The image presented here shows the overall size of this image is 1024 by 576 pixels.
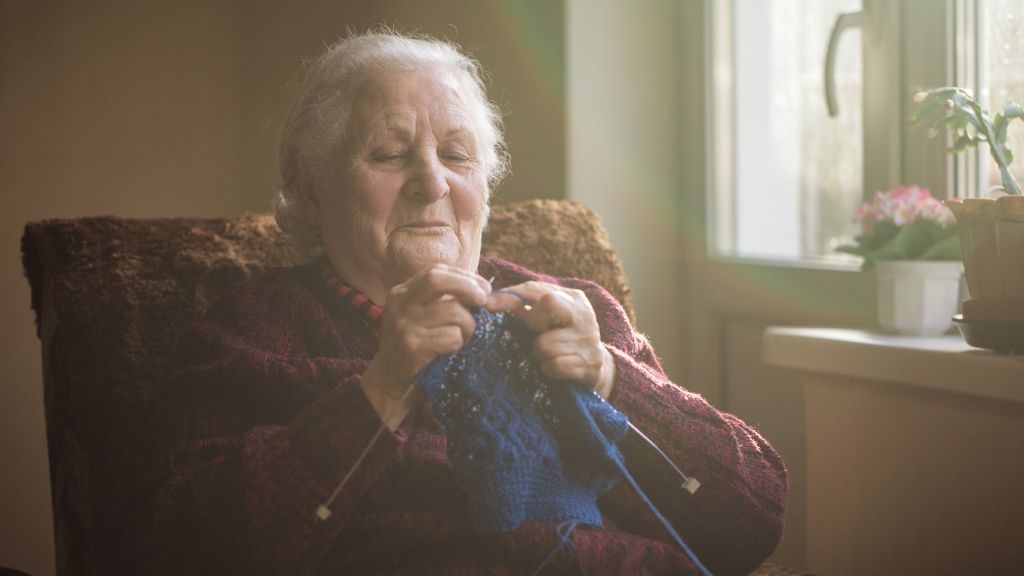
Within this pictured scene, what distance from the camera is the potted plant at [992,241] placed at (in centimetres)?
125

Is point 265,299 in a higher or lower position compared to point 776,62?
lower

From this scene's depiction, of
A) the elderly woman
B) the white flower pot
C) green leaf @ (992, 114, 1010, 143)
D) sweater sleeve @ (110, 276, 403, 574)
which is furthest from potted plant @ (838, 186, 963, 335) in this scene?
sweater sleeve @ (110, 276, 403, 574)

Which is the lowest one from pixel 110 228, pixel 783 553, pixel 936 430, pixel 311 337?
pixel 783 553

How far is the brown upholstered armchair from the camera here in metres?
1.25

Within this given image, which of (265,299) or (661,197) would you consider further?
(661,197)

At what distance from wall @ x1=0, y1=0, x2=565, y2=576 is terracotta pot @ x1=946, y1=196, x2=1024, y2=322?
3.27ft

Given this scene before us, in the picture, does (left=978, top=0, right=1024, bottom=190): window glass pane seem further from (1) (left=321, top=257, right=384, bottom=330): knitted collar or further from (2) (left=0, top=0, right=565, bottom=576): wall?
(1) (left=321, top=257, right=384, bottom=330): knitted collar

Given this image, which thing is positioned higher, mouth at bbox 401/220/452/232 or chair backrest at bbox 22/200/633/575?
mouth at bbox 401/220/452/232

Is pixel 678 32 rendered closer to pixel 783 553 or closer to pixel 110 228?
pixel 783 553

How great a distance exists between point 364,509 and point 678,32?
153 cm

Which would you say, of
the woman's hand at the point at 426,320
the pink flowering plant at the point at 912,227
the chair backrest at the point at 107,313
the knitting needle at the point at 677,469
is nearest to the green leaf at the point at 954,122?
the pink flowering plant at the point at 912,227

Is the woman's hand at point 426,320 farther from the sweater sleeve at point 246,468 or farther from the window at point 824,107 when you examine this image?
the window at point 824,107

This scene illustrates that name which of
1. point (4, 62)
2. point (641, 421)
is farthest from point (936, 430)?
point (4, 62)

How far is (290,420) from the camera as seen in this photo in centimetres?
111
